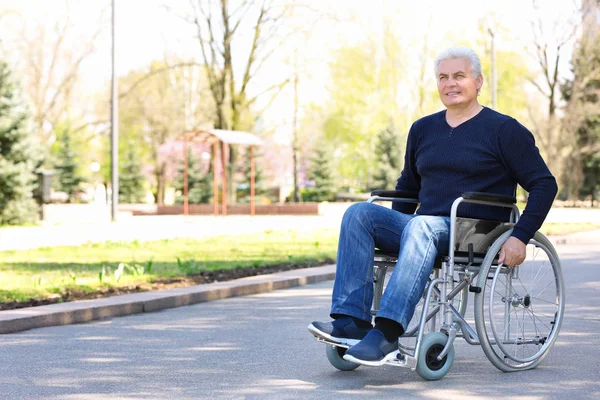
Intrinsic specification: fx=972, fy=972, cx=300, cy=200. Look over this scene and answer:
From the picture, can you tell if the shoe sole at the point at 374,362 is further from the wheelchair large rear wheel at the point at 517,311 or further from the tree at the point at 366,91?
the tree at the point at 366,91

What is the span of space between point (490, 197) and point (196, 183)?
131 ft

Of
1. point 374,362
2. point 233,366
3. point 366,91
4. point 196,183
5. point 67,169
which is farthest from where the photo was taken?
point 366,91

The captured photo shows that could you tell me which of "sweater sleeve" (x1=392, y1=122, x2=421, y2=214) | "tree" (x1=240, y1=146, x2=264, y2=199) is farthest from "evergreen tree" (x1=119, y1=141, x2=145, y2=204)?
"sweater sleeve" (x1=392, y1=122, x2=421, y2=214)

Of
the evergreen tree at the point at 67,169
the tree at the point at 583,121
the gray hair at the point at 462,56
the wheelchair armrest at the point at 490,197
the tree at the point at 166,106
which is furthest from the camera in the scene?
the tree at the point at 166,106

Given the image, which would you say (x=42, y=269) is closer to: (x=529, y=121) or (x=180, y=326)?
(x=180, y=326)

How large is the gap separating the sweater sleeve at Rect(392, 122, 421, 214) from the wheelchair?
0.15 ft

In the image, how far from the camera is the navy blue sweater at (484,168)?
503cm

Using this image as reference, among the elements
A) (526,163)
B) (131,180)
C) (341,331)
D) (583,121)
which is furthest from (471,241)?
(131,180)

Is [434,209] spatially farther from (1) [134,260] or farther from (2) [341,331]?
(1) [134,260]

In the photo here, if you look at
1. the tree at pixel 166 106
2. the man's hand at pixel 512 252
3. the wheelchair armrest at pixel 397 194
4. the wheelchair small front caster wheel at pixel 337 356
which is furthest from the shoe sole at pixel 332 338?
the tree at pixel 166 106

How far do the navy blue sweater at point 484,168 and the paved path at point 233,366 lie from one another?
846 mm

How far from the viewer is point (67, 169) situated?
4519cm

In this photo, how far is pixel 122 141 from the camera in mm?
54062

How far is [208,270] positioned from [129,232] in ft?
29.4
